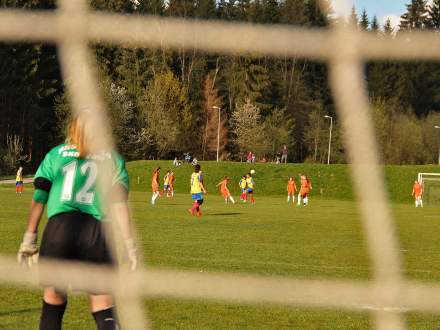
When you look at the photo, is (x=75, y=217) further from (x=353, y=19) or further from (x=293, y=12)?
(x=353, y=19)

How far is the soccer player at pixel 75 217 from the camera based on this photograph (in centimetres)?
474

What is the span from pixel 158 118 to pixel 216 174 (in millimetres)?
42831

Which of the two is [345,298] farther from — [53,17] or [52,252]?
[52,252]

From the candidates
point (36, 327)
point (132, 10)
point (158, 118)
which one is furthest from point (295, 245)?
point (132, 10)

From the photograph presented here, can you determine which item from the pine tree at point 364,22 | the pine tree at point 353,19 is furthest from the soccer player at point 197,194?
the pine tree at point 353,19

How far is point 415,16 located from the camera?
3713 millimetres

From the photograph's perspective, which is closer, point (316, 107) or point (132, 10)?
point (132, 10)

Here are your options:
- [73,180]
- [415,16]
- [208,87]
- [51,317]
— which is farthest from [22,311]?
[415,16]

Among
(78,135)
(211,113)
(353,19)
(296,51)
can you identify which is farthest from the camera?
(211,113)

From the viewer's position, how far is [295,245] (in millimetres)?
13836

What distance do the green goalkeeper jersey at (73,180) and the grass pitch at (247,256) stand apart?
1946 millimetres

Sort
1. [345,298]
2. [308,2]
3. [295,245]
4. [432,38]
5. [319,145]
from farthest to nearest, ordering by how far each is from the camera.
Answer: [295,245] < [319,145] < [308,2] < [345,298] < [432,38]

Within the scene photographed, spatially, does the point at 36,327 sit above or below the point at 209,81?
below

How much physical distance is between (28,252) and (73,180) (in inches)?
17.6
